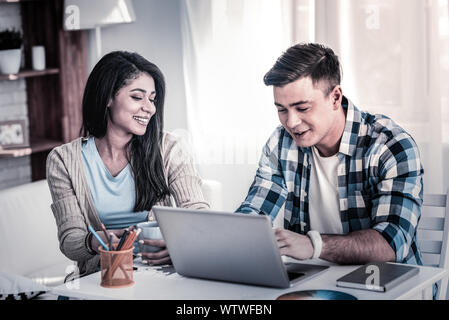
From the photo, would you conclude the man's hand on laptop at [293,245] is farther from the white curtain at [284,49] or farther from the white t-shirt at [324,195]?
the white curtain at [284,49]

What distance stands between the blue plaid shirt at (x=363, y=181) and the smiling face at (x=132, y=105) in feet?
1.41

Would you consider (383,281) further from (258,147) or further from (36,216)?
(258,147)

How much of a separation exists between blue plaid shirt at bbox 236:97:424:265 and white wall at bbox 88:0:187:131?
5.49 ft

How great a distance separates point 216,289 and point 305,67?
73cm

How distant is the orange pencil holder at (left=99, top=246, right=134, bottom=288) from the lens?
5.46 ft

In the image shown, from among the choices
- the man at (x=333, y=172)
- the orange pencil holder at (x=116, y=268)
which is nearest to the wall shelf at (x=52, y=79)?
the man at (x=333, y=172)

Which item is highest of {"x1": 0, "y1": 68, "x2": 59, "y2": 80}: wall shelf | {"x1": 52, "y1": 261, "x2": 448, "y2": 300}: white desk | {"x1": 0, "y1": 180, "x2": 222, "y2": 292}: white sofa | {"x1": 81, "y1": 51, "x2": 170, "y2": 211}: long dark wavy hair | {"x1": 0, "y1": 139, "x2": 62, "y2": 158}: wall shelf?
{"x1": 0, "y1": 68, "x2": 59, "y2": 80}: wall shelf

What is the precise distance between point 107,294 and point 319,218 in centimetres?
78

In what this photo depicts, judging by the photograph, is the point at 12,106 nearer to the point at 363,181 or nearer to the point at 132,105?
the point at 132,105

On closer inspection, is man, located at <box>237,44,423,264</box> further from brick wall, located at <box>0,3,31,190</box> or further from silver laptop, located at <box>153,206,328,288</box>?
brick wall, located at <box>0,3,31,190</box>

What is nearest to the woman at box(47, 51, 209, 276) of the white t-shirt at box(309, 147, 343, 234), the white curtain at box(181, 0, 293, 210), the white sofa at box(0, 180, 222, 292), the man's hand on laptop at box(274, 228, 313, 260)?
the white t-shirt at box(309, 147, 343, 234)

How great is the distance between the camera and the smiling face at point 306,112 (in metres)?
2.05
